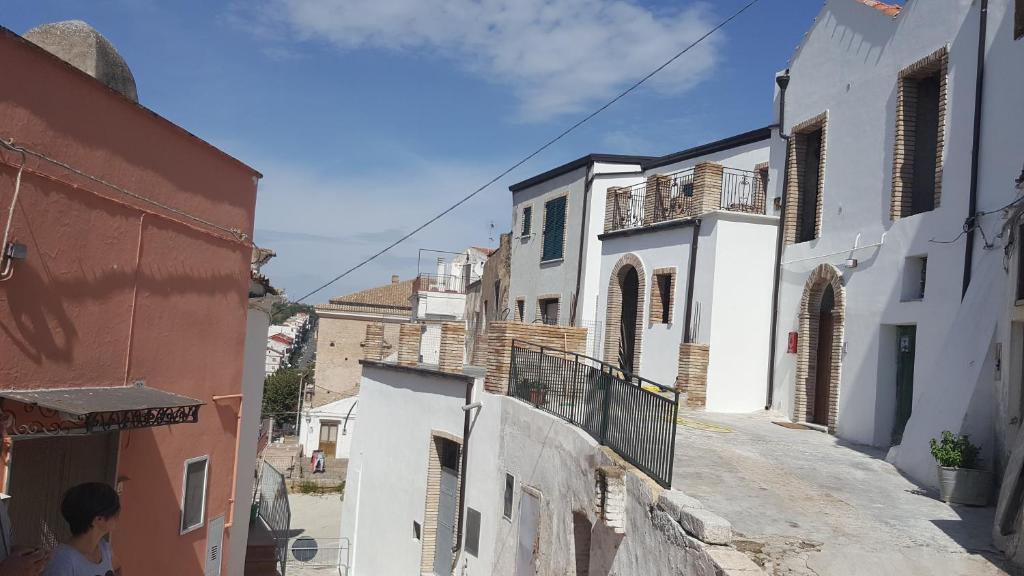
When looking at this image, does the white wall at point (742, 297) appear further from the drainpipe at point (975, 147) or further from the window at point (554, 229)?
the window at point (554, 229)

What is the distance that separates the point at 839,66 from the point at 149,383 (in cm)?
1253

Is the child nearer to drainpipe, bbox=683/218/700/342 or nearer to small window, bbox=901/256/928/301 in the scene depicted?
small window, bbox=901/256/928/301

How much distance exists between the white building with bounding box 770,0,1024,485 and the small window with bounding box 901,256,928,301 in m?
0.02

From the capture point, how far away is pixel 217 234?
9.02 meters

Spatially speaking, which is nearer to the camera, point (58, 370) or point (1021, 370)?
point (58, 370)

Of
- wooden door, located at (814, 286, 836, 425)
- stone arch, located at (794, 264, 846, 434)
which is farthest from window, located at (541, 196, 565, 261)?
wooden door, located at (814, 286, 836, 425)

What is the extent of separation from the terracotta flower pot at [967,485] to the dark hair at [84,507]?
7858 millimetres

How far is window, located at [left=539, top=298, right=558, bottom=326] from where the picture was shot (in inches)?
944

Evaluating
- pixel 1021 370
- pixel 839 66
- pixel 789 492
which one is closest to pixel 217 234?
pixel 789 492

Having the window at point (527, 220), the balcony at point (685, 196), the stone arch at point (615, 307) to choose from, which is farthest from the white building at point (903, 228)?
the window at point (527, 220)

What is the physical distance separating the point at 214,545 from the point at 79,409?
4189 mm

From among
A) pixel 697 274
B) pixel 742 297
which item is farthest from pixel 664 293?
pixel 742 297

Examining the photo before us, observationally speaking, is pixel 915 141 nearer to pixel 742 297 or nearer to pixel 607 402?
pixel 742 297

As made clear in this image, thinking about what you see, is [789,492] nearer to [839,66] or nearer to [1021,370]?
[1021,370]
